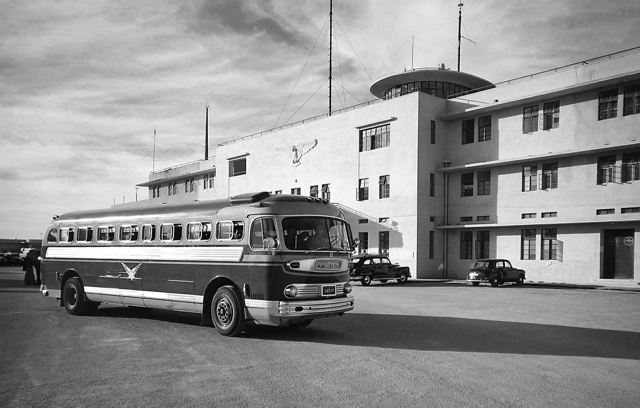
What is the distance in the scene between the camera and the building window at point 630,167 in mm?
28594

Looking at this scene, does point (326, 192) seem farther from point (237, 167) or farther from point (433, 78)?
point (237, 167)

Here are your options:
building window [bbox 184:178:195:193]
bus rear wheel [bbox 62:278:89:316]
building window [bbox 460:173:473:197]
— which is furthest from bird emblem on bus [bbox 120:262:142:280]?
building window [bbox 184:178:195:193]

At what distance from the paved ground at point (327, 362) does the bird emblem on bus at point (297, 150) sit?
30.8 m

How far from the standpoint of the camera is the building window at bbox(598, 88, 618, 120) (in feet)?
97.3

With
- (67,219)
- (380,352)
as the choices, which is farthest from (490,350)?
(67,219)

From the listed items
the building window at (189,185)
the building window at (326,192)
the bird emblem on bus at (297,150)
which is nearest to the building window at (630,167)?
the building window at (326,192)

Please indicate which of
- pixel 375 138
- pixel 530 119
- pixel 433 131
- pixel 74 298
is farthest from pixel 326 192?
pixel 74 298

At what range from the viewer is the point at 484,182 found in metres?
35.7

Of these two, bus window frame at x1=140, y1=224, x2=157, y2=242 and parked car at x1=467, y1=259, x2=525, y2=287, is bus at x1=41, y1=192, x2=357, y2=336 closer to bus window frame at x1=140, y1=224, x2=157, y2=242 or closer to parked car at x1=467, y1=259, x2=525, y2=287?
bus window frame at x1=140, y1=224, x2=157, y2=242

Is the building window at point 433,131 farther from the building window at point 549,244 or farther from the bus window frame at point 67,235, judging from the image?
the bus window frame at point 67,235

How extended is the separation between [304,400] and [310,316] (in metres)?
4.26

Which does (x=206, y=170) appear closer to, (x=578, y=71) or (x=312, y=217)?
(x=578, y=71)

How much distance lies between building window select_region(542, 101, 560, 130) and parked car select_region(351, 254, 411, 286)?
1245cm

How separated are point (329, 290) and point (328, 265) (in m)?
0.51
